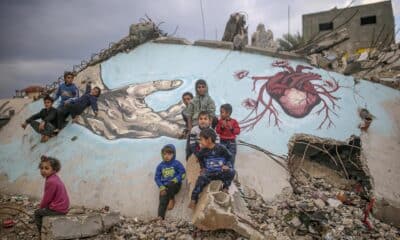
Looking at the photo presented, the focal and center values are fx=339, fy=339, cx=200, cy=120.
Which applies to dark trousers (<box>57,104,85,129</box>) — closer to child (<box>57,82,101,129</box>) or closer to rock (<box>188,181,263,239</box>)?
child (<box>57,82,101,129</box>)

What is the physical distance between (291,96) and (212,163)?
2.73m

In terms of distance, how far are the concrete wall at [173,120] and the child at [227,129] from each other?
1.72 ft

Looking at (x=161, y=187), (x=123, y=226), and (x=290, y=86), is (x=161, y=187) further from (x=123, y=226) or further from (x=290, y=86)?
(x=290, y=86)

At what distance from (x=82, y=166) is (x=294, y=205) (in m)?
3.66

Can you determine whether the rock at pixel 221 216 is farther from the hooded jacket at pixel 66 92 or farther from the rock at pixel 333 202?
the hooded jacket at pixel 66 92

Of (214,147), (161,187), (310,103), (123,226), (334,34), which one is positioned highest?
(334,34)

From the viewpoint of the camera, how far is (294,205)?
4969 millimetres

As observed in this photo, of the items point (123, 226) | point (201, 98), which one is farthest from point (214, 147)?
point (123, 226)

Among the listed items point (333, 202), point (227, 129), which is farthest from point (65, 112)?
point (333, 202)

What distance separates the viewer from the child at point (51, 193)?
4035mm

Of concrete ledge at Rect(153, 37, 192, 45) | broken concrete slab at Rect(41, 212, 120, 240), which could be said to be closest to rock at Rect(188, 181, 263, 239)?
broken concrete slab at Rect(41, 212, 120, 240)

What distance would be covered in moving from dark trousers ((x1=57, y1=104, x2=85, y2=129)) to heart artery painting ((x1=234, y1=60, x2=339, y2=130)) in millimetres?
3351

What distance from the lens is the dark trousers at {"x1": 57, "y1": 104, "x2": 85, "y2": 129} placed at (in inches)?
270

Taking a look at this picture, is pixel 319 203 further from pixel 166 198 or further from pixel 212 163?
pixel 166 198
